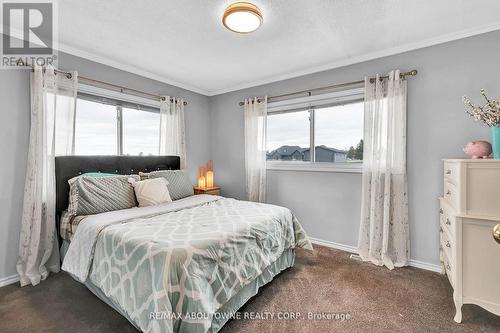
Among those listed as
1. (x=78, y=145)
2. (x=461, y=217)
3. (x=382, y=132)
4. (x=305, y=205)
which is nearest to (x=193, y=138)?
(x=78, y=145)

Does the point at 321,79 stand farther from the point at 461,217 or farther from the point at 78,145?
the point at 78,145

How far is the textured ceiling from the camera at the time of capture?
6.30 feet

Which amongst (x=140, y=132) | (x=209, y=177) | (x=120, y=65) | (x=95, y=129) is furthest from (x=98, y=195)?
(x=209, y=177)

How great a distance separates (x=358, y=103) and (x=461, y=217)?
5.88 feet

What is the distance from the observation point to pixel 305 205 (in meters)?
3.41

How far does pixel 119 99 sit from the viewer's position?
3.12m

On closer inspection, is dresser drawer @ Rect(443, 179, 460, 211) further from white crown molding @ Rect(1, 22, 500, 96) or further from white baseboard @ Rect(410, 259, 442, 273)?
white crown molding @ Rect(1, 22, 500, 96)

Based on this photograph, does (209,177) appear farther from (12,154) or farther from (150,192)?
(12,154)

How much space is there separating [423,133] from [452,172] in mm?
741

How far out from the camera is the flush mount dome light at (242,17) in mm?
1794

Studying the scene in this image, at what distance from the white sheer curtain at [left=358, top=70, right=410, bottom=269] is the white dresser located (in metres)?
0.84

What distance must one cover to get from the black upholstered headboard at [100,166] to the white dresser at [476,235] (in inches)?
131

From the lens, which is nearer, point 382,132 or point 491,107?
point 491,107

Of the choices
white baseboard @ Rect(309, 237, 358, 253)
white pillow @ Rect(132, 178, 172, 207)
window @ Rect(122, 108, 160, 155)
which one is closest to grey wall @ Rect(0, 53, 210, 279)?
window @ Rect(122, 108, 160, 155)
